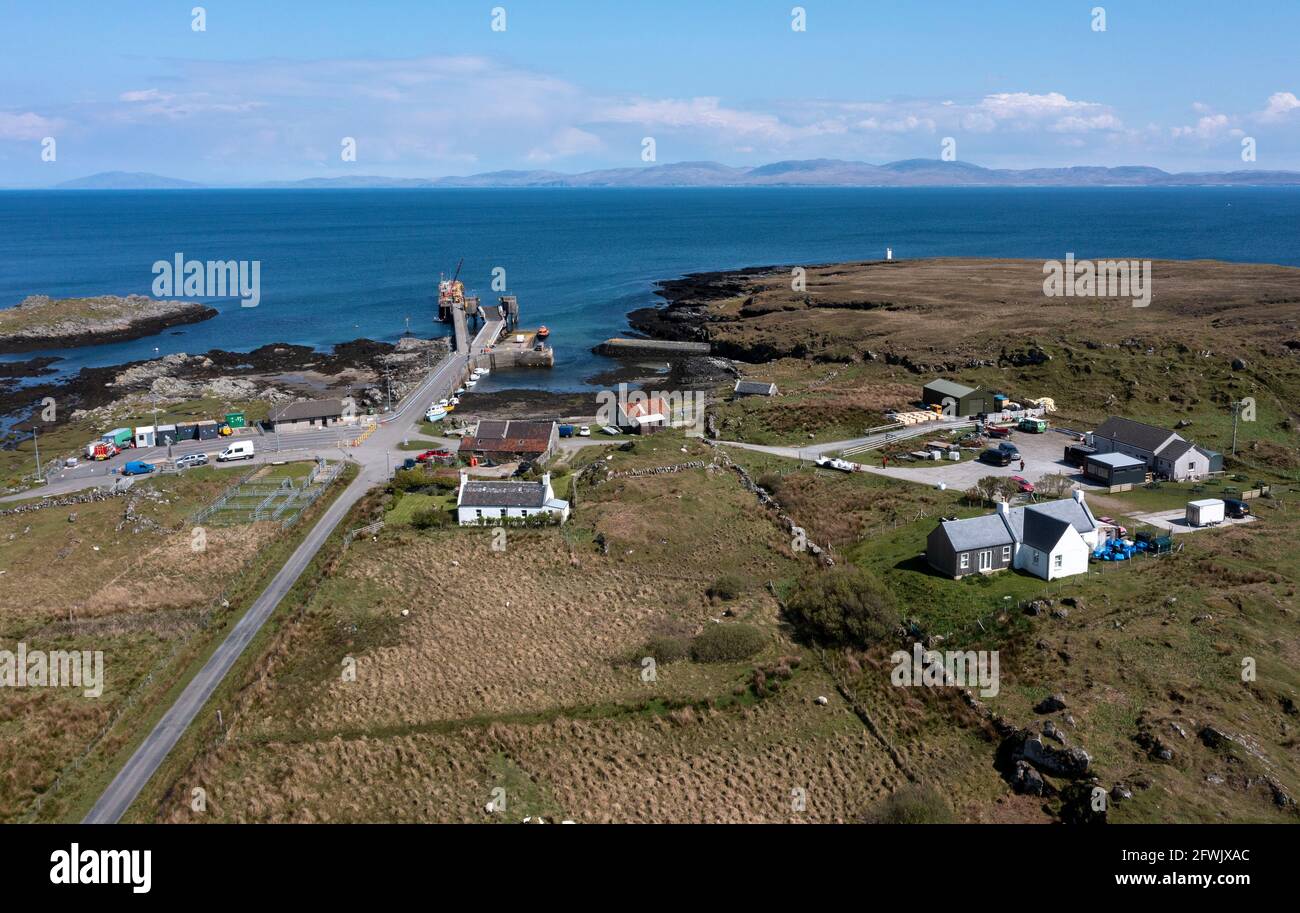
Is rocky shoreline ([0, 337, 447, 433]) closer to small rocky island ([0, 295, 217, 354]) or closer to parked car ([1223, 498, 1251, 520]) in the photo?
small rocky island ([0, 295, 217, 354])

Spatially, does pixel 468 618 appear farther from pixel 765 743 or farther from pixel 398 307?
pixel 398 307

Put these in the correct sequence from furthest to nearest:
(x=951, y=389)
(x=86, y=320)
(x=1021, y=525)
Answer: (x=86, y=320) → (x=951, y=389) → (x=1021, y=525)

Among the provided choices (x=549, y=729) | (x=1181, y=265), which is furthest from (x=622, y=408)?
(x=1181, y=265)

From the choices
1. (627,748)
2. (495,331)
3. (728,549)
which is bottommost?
(627,748)

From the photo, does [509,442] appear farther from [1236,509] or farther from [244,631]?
[1236,509]

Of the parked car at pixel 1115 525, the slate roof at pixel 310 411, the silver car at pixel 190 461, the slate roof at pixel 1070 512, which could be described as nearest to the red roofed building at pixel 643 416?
the slate roof at pixel 310 411

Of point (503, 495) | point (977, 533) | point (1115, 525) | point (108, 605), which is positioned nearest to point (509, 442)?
point (503, 495)

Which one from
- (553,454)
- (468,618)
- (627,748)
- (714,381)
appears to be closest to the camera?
(627,748)
